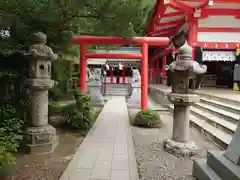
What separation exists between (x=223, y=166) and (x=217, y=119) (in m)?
4.00

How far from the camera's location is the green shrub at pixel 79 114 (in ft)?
20.3

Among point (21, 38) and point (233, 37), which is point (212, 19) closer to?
point (233, 37)

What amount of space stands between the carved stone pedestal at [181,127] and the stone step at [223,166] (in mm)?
1325

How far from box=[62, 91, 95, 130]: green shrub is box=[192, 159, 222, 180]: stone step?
11.5 feet

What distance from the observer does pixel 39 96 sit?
4.76m

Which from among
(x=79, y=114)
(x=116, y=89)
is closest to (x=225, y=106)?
(x=79, y=114)

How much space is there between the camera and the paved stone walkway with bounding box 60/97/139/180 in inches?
139

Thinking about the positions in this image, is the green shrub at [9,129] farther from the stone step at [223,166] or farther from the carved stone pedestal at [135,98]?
the carved stone pedestal at [135,98]

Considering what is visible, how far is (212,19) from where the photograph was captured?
1005 centimetres

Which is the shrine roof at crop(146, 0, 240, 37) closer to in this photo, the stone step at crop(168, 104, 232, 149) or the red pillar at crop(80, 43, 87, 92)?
the red pillar at crop(80, 43, 87, 92)

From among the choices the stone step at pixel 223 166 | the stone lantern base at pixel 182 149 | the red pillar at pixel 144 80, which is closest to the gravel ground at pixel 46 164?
the stone lantern base at pixel 182 149

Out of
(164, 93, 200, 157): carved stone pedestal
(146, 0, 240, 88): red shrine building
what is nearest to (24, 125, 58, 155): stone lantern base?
(164, 93, 200, 157): carved stone pedestal

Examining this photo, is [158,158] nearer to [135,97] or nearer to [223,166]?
[223,166]

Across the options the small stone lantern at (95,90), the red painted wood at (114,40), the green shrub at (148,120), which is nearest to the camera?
the green shrub at (148,120)
